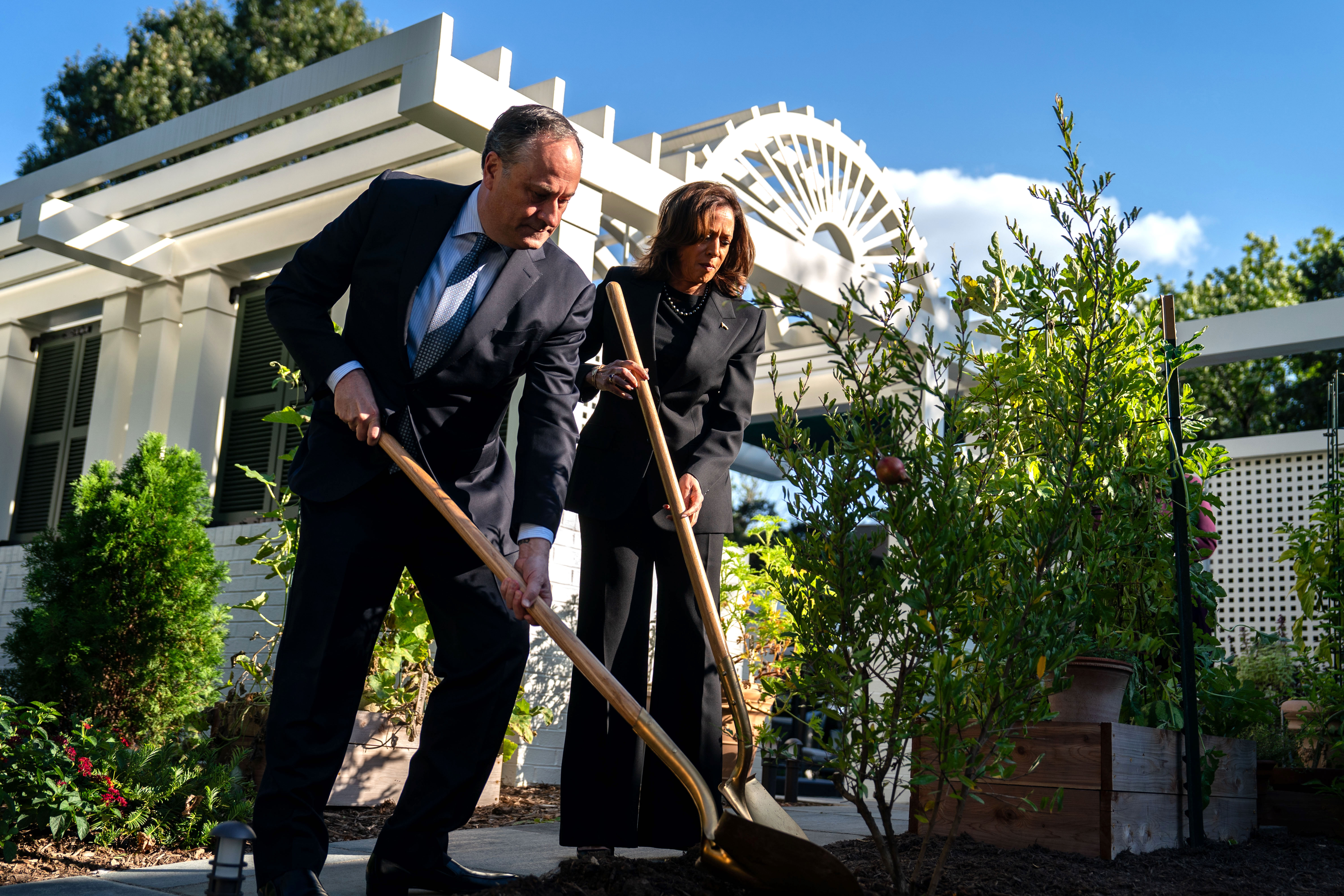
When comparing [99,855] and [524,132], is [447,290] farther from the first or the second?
[99,855]

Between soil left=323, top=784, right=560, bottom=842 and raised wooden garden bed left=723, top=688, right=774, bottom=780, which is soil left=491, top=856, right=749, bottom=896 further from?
raised wooden garden bed left=723, top=688, right=774, bottom=780

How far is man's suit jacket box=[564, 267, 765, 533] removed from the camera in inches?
99.5

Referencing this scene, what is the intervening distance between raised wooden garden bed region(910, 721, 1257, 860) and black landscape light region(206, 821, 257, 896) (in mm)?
1611

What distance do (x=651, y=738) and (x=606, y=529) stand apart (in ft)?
2.36

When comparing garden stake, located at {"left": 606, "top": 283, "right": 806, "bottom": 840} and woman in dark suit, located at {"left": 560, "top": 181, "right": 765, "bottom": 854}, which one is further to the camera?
woman in dark suit, located at {"left": 560, "top": 181, "right": 765, "bottom": 854}

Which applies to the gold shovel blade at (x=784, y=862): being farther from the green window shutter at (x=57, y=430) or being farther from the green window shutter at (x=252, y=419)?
the green window shutter at (x=57, y=430)

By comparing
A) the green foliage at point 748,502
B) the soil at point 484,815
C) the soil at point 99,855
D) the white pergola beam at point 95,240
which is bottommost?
the soil at point 484,815

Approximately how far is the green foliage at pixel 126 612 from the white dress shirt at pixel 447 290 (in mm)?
2533

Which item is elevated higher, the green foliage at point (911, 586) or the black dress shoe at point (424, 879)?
the green foliage at point (911, 586)

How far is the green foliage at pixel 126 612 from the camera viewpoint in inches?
156

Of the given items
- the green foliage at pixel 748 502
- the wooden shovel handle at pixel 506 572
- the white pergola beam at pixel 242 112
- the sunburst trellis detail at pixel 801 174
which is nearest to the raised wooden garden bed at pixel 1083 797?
the wooden shovel handle at pixel 506 572

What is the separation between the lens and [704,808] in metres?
1.87

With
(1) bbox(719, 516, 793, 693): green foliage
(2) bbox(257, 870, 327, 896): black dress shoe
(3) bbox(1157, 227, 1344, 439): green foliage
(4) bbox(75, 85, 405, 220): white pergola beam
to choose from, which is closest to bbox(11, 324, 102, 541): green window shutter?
(4) bbox(75, 85, 405, 220): white pergola beam

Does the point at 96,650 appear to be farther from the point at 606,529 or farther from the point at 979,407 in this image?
the point at 979,407
